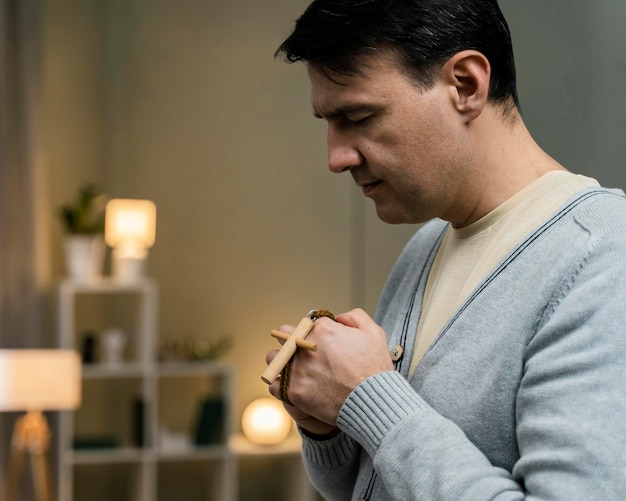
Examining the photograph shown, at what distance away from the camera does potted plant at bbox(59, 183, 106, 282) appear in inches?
180

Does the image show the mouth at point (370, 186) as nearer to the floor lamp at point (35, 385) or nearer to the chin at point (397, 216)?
the chin at point (397, 216)

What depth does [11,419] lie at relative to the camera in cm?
444

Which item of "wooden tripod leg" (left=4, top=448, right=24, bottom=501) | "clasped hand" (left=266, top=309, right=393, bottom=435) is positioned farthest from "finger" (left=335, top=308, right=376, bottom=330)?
"wooden tripod leg" (left=4, top=448, right=24, bottom=501)

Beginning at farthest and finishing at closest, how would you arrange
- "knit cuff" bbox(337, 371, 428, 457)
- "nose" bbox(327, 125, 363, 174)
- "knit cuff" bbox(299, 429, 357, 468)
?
"knit cuff" bbox(299, 429, 357, 468)
"nose" bbox(327, 125, 363, 174)
"knit cuff" bbox(337, 371, 428, 457)

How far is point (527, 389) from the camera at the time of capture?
0.93m

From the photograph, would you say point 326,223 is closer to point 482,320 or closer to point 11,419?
point 11,419

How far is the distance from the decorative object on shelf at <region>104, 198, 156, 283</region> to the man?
3459 mm

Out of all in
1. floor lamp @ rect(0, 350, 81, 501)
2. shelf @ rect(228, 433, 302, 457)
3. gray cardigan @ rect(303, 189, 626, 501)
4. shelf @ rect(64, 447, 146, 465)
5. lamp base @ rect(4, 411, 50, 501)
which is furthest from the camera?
shelf @ rect(228, 433, 302, 457)

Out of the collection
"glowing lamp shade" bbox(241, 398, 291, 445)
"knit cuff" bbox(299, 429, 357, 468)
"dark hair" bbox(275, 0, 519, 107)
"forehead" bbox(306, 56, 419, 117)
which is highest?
"dark hair" bbox(275, 0, 519, 107)

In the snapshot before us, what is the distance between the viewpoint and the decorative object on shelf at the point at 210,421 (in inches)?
179

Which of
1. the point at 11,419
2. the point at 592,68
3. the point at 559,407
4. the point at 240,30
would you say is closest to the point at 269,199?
the point at 240,30

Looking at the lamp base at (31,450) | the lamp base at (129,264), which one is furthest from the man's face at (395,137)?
the lamp base at (129,264)

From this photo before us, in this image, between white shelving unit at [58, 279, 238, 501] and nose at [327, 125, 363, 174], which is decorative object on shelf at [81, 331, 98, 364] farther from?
nose at [327, 125, 363, 174]

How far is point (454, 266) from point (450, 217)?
64mm
